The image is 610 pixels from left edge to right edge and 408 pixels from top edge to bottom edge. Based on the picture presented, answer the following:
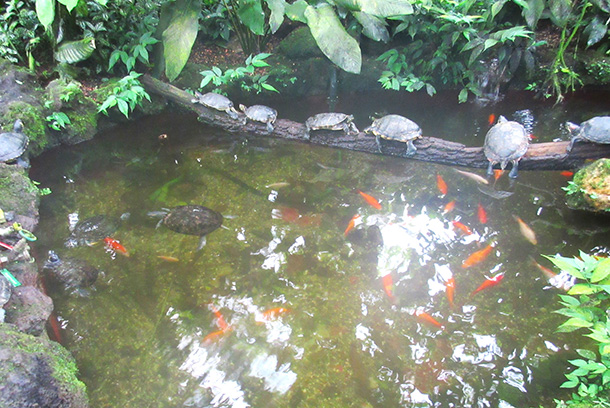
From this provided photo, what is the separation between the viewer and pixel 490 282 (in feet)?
10.1

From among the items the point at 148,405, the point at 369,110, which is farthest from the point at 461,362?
Result: the point at 369,110

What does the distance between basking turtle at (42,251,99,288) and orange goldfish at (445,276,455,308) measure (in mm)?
3110

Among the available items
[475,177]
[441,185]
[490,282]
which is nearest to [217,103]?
[441,185]

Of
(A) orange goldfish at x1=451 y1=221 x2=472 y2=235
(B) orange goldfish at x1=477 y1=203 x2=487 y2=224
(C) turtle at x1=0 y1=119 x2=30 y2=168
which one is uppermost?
(C) turtle at x1=0 y1=119 x2=30 y2=168

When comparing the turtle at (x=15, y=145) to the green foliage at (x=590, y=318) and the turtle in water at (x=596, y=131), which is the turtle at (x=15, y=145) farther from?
the turtle in water at (x=596, y=131)

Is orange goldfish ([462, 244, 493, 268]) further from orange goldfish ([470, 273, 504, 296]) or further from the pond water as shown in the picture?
orange goldfish ([470, 273, 504, 296])

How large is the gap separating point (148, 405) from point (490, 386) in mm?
A: 2297

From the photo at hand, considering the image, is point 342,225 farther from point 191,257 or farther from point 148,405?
point 148,405

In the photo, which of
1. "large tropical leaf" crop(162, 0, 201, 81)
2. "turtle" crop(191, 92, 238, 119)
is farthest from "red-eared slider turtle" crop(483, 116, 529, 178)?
"large tropical leaf" crop(162, 0, 201, 81)

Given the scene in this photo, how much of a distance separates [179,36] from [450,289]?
13.3 feet

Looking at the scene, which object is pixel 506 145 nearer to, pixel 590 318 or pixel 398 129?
pixel 398 129

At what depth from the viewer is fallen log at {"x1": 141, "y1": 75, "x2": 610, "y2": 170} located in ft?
13.0

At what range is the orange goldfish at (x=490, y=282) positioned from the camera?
3027 millimetres

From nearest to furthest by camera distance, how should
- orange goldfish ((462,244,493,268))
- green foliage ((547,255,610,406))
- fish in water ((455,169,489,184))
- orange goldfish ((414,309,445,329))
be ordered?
green foliage ((547,255,610,406)) < orange goldfish ((414,309,445,329)) < orange goldfish ((462,244,493,268)) < fish in water ((455,169,489,184))
